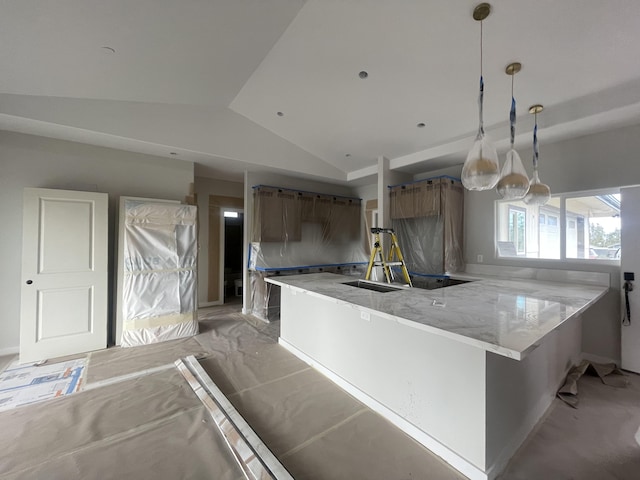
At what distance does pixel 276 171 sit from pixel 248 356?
2.71m

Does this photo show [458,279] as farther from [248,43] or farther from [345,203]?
[248,43]

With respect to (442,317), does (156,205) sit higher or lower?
higher

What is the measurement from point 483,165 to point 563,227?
87.7 inches

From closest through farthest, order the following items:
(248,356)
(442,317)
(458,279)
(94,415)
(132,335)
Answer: (442,317), (94,415), (248,356), (132,335), (458,279)

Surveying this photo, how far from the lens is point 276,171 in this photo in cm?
416

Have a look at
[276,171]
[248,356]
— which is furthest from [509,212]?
[248,356]

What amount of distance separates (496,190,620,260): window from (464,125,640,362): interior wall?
105mm

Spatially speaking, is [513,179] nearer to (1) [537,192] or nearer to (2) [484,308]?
(1) [537,192]

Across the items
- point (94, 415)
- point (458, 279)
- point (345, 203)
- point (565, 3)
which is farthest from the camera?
point (345, 203)

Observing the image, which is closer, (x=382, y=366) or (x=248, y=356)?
(x=382, y=366)

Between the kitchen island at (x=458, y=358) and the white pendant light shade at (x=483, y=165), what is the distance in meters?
0.80

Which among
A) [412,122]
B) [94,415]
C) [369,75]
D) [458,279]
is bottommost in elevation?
[94,415]

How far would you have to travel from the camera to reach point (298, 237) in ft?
14.8

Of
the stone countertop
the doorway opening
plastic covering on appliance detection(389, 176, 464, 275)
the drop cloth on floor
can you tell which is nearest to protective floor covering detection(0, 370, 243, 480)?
the drop cloth on floor
